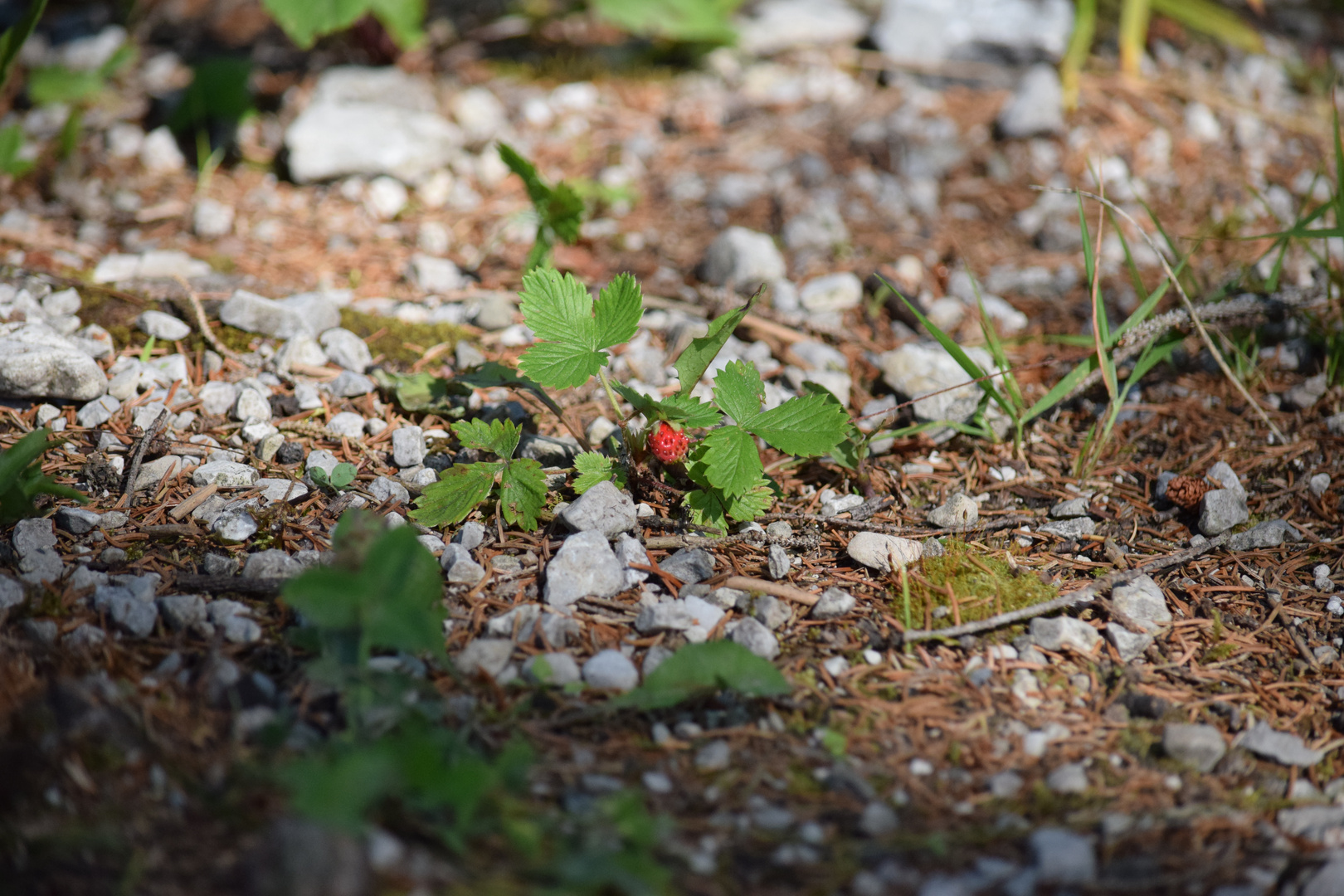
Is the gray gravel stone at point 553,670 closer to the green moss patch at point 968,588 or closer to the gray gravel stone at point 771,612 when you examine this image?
the gray gravel stone at point 771,612

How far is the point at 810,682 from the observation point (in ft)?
5.78

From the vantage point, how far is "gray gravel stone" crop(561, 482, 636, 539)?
80.4 inches

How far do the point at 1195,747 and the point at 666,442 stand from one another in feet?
3.90

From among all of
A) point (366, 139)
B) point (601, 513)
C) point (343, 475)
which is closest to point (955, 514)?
point (601, 513)

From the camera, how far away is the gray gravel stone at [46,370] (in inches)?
88.5

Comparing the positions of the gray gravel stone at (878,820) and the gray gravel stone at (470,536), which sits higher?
the gray gravel stone at (878,820)

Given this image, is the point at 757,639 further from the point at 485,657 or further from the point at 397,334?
the point at 397,334

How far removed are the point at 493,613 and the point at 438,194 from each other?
225 centimetres

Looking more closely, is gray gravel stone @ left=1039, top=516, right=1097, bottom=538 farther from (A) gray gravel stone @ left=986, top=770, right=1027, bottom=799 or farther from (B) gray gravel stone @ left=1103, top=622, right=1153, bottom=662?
(A) gray gravel stone @ left=986, top=770, right=1027, bottom=799

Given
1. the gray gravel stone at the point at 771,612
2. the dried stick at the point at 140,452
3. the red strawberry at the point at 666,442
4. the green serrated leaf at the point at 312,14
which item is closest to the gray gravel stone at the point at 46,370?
the dried stick at the point at 140,452

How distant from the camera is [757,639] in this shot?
1820 mm

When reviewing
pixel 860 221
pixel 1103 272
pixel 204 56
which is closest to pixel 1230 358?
pixel 1103 272

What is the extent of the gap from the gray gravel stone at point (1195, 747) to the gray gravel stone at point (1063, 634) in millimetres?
247

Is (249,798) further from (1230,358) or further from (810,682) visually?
(1230,358)
